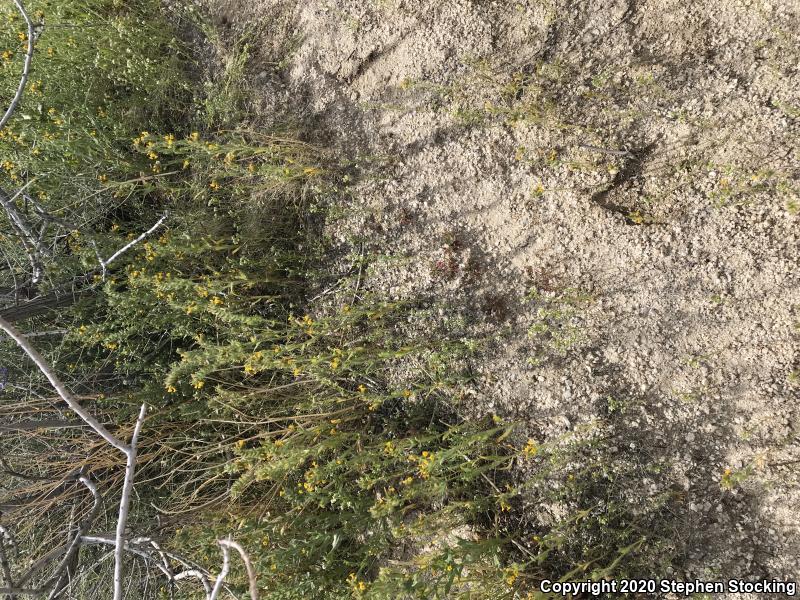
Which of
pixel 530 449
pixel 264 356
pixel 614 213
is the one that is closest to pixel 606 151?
pixel 614 213

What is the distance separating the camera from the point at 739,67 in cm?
232

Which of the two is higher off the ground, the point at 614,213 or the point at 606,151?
the point at 606,151

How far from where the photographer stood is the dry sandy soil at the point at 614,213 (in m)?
2.25

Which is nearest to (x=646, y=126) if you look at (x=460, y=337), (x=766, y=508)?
(x=460, y=337)

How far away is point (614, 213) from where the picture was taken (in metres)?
2.48

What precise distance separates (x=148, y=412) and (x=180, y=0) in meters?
2.49

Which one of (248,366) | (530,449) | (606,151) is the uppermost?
(606,151)

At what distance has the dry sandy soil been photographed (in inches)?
88.4

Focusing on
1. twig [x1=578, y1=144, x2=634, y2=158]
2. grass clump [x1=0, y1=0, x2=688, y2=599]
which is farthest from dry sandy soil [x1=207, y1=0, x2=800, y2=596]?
grass clump [x1=0, y1=0, x2=688, y2=599]

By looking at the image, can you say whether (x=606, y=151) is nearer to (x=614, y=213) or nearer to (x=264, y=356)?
(x=614, y=213)

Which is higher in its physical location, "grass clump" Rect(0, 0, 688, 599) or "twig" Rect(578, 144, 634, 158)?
"twig" Rect(578, 144, 634, 158)

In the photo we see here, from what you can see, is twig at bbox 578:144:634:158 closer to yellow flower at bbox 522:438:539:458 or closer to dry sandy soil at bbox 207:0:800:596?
dry sandy soil at bbox 207:0:800:596

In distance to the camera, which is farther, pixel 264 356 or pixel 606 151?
pixel 264 356

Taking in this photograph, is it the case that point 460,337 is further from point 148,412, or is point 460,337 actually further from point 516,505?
point 148,412
